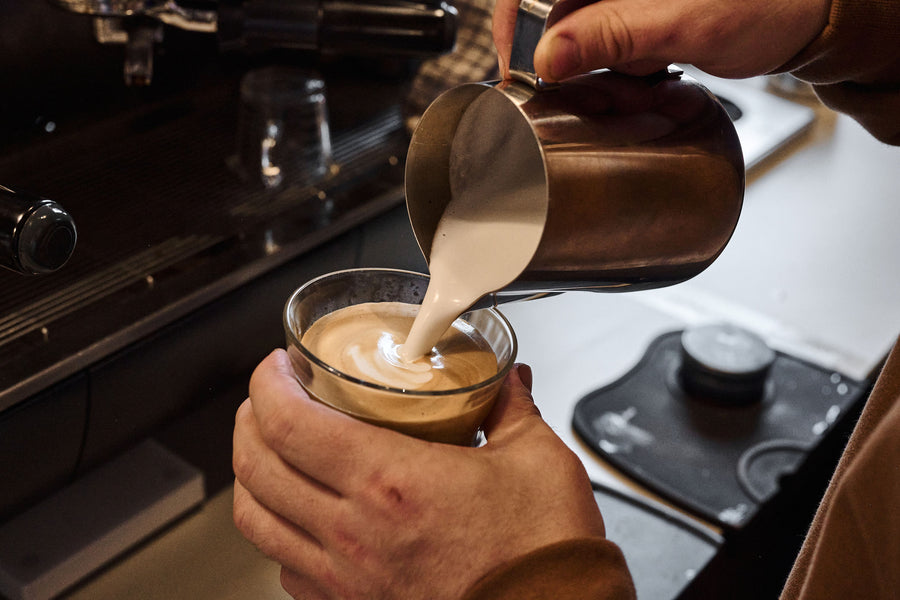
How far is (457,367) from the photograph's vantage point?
0.71 metres

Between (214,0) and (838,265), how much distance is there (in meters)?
1.20

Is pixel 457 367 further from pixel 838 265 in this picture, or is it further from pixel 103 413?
pixel 838 265

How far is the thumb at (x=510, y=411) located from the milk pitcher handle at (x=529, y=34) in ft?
0.71

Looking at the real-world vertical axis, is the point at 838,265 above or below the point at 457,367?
below

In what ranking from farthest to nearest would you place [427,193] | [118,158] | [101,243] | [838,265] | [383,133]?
1. [838,265]
2. [383,133]
3. [118,158]
4. [101,243]
5. [427,193]

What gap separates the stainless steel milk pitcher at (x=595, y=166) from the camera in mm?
600

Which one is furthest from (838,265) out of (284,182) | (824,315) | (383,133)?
(284,182)

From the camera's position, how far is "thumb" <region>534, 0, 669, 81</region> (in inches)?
24.1

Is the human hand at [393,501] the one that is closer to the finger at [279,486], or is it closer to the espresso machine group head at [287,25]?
the finger at [279,486]

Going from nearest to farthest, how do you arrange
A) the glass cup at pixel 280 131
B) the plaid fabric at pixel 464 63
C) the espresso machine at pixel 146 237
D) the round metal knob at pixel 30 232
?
1. the round metal knob at pixel 30 232
2. the espresso machine at pixel 146 237
3. the glass cup at pixel 280 131
4. the plaid fabric at pixel 464 63

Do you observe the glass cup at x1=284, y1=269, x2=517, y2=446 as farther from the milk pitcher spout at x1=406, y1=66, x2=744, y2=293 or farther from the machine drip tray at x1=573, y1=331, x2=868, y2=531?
the machine drip tray at x1=573, y1=331, x2=868, y2=531

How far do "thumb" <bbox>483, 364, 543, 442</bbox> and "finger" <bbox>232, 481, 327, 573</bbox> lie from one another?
0.14 m

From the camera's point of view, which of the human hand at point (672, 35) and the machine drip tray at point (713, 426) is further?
the machine drip tray at point (713, 426)

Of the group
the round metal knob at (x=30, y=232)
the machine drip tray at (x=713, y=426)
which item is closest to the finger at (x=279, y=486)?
the round metal knob at (x=30, y=232)
